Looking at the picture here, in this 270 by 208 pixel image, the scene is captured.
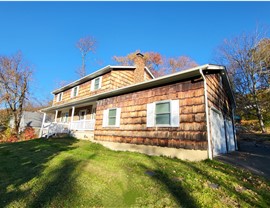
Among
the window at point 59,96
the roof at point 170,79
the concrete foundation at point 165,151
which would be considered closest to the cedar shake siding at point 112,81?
the roof at point 170,79

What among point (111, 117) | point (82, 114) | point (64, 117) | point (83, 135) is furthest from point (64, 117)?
point (111, 117)

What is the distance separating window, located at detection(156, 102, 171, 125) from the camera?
7.76 m

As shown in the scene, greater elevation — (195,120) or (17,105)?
(17,105)

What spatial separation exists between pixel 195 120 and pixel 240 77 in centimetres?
2169

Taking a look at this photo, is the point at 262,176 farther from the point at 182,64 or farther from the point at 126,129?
the point at 182,64

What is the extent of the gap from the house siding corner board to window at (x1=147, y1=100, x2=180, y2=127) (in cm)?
17

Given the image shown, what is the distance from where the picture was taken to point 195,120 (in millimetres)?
6750

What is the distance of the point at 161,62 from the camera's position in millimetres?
32500

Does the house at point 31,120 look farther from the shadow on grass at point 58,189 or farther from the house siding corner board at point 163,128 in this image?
the shadow on grass at point 58,189

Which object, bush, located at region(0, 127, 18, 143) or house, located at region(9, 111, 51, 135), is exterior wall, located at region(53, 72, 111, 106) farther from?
house, located at region(9, 111, 51, 135)

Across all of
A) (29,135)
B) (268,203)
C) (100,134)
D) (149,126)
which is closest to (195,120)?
(149,126)

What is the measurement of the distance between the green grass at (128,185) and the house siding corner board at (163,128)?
4.98 feet

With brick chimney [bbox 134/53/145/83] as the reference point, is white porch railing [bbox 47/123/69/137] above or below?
below

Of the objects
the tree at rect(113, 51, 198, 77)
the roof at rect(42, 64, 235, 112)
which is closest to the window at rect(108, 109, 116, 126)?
the roof at rect(42, 64, 235, 112)
